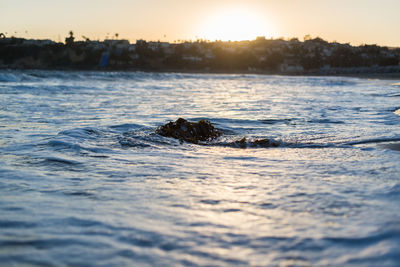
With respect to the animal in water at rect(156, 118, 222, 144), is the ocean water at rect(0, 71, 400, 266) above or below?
below

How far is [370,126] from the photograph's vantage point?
667 cm

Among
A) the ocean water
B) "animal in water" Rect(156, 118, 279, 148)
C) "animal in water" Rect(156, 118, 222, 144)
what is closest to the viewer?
the ocean water

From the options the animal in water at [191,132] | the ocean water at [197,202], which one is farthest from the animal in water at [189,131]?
the ocean water at [197,202]

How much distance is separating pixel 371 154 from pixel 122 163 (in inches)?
111

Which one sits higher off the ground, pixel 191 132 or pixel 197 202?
pixel 191 132

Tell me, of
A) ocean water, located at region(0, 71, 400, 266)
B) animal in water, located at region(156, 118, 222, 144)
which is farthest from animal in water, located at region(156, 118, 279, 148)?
ocean water, located at region(0, 71, 400, 266)

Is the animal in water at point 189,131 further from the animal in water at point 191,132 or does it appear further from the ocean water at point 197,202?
the ocean water at point 197,202

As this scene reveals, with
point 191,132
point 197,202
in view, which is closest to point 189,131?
point 191,132

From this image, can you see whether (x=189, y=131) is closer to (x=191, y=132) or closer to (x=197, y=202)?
(x=191, y=132)

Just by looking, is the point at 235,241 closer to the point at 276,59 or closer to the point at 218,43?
the point at 276,59

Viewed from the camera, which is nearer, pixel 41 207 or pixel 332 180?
pixel 41 207

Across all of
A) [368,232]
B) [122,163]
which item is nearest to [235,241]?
[368,232]

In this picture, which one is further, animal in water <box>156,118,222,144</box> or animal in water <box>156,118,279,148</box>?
animal in water <box>156,118,222,144</box>

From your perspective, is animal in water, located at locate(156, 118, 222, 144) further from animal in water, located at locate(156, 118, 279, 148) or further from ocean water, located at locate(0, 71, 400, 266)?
ocean water, located at locate(0, 71, 400, 266)
